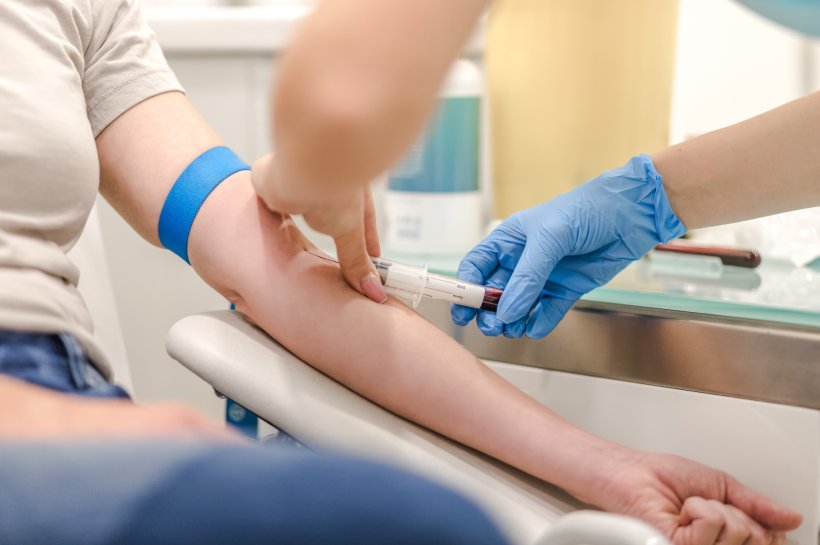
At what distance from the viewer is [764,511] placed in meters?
0.89

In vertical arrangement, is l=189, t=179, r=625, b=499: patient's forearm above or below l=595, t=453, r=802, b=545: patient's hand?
above

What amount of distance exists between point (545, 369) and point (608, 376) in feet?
0.28

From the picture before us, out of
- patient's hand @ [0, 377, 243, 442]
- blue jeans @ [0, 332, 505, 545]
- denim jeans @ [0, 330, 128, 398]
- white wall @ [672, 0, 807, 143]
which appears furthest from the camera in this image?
white wall @ [672, 0, 807, 143]

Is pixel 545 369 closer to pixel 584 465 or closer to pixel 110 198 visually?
pixel 584 465

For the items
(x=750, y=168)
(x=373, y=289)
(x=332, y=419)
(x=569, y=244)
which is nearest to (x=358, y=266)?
(x=373, y=289)

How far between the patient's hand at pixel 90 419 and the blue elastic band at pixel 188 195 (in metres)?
0.40

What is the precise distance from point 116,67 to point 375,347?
44cm

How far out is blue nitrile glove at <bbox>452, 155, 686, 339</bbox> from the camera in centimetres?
103

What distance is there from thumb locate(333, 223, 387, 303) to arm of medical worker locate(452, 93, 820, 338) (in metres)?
0.13

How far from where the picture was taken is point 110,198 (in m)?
1.08

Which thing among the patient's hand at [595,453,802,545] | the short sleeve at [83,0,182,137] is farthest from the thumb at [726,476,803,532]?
the short sleeve at [83,0,182,137]

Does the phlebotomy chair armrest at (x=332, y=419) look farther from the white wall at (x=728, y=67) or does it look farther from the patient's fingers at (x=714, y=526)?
the white wall at (x=728, y=67)

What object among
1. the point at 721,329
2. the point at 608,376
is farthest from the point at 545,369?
the point at 721,329

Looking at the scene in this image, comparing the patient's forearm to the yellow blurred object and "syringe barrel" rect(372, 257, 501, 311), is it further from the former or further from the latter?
the yellow blurred object
